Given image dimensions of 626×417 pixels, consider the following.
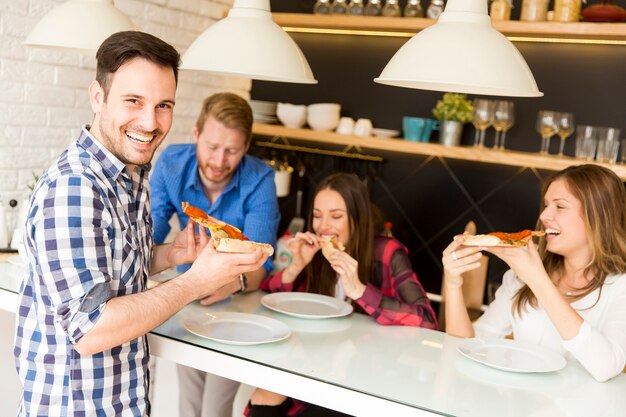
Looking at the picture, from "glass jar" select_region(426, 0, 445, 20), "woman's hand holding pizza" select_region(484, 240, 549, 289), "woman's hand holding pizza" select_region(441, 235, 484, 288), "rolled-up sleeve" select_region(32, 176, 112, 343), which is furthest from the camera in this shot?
"glass jar" select_region(426, 0, 445, 20)

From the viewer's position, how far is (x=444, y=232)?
4059 mm

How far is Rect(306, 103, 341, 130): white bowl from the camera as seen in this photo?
413 cm

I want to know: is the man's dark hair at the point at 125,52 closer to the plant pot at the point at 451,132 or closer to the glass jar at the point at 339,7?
the plant pot at the point at 451,132

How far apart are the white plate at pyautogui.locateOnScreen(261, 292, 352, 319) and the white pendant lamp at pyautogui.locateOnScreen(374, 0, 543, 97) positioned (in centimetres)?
84

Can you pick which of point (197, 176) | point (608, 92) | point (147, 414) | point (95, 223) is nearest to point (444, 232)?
point (608, 92)

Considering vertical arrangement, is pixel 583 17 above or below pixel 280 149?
above

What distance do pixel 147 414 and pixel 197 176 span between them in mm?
1243

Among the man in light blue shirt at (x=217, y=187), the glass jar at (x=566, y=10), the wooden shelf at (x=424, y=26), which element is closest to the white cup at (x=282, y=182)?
the wooden shelf at (x=424, y=26)

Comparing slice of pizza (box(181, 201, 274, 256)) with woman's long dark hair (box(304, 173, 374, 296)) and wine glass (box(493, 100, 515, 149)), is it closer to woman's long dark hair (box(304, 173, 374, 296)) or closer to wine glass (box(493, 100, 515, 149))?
woman's long dark hair (box(304, 173, 374, 296))

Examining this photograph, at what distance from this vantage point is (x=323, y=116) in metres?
4.14

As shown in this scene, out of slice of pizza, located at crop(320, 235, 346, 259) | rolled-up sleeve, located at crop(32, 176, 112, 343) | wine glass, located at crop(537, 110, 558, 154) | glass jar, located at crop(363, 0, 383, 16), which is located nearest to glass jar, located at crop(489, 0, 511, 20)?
wine glass, located at crop(537, 110, 558, 154)

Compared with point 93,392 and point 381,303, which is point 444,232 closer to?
point 381,303

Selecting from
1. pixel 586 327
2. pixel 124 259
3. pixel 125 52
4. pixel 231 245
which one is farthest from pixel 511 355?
pixel 125 52

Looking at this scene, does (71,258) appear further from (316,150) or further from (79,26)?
(316,150)
